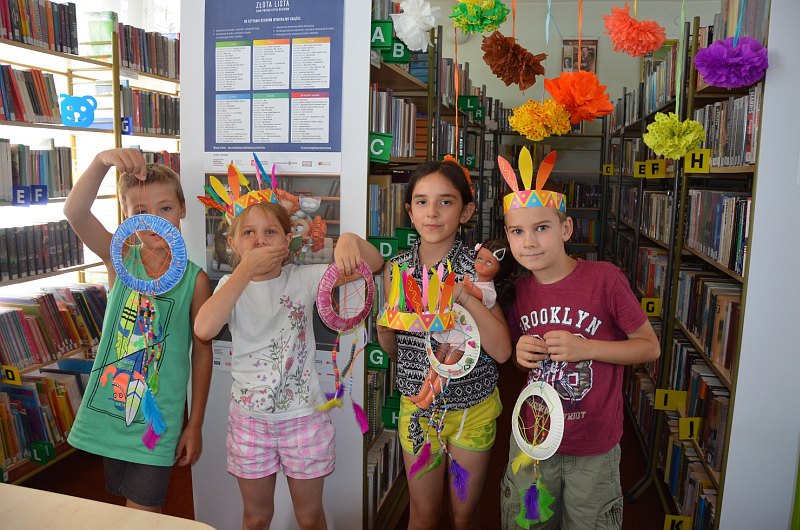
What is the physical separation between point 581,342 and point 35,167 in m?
2.93

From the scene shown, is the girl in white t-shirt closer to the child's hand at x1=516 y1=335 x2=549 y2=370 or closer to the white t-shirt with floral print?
the white t-shirt with floral print

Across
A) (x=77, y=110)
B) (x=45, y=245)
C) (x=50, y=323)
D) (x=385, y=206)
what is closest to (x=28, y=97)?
(x=77, y=110)

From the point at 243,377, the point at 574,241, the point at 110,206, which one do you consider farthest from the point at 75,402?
the point at 574,241

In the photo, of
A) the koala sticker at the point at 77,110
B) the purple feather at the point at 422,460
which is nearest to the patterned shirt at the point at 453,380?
the purple feather at the point at 422,460

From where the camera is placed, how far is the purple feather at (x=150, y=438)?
1.79 m

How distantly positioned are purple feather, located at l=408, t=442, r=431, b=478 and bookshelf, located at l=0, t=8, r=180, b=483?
6.76 feet

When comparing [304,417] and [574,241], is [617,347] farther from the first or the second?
[574,241]

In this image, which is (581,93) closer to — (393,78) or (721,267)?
(721,267)

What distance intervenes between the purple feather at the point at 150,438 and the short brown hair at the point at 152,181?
0.69 m

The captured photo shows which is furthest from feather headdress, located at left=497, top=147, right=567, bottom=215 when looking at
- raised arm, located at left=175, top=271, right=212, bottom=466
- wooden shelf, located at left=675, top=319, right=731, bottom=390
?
wooden shelf, located at left=675, top=319, right=731, bottom=390

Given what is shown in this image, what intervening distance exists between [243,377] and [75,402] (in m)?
1.98

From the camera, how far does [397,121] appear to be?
9.42ft

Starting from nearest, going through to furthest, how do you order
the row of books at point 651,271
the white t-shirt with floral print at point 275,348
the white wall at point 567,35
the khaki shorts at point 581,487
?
the khaki shorts at point 581,487
the white t-shirt with floral print at point 275,348
the row of books at point 651,271
the white wall at point 567,35

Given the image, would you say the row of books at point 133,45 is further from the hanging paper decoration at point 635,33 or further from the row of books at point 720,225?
the row of books at point 720,225
